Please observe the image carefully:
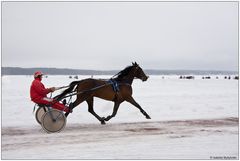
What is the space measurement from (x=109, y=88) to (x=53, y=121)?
2.06 m

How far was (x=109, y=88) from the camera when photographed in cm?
982

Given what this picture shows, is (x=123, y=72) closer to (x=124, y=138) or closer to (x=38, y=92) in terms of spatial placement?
(x=38, y=92)

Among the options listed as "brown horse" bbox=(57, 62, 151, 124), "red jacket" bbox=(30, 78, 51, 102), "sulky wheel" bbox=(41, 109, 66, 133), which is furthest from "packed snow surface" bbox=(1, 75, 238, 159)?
"red jacket" bbox=(30, 78, 51, 102)

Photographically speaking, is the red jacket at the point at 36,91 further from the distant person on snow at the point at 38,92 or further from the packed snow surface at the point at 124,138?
the packed snow surface at the point at 124,138

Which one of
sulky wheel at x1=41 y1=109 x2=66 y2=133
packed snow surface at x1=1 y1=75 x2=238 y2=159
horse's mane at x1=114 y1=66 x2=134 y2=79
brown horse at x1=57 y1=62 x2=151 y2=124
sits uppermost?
horse's mane at x1=114 y1=66 x2=134 y2=79

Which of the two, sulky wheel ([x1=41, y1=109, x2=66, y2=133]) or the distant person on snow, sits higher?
the distant person on snow

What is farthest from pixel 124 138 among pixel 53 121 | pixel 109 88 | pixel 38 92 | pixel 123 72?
pixel 123 72

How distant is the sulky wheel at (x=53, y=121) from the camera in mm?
8469

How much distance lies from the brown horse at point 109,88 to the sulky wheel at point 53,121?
905 millimetres

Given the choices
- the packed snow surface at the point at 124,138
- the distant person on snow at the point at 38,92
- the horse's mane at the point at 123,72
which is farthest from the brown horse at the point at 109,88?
the distant person on snow at the point at 38,92

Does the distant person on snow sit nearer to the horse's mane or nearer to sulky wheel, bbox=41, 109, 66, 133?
sulky wheel, bbox=41, 109, 66, 133

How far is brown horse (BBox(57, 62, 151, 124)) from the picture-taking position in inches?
378

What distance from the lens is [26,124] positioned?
32.6ft

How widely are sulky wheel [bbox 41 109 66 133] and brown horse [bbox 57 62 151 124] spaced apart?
0.90 metres
